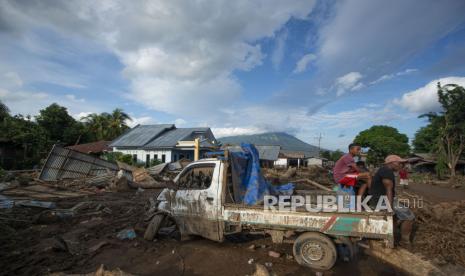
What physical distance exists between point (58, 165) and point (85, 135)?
21.2m

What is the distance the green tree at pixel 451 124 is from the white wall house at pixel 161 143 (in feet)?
82.4

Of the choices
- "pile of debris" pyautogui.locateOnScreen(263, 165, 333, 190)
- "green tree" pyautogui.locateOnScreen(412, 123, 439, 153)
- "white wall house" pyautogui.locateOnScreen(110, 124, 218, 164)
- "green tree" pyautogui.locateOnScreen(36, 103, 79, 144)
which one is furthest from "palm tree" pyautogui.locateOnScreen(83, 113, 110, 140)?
"green tree" pyautogui.locateOnScreen(412, 123, 439, 153)

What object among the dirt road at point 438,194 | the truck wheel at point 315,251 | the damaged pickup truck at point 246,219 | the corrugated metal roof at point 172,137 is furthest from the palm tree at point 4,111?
the dirt road at point 438,194

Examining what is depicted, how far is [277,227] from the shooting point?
477 centimetres

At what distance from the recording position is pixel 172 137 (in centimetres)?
2811

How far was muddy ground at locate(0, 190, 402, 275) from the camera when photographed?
14.8 feet

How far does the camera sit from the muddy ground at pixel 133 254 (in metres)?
4.50

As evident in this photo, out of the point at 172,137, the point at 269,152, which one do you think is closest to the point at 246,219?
the point at 172,137

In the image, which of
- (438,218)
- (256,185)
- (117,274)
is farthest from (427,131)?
(117,274)

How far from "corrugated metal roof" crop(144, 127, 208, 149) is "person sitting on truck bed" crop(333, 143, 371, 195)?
72.2 feet

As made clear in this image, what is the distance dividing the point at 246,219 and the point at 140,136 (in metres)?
26.8

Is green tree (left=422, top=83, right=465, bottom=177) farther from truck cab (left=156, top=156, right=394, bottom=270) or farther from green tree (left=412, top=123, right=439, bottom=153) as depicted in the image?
truck cab (left=156, top=156, right=394, bottom=270)

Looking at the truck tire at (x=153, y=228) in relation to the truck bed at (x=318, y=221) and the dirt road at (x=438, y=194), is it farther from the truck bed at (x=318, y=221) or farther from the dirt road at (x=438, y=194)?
the dirt road at (x=438, y=194)

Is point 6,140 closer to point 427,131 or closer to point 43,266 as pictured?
point 43,266
